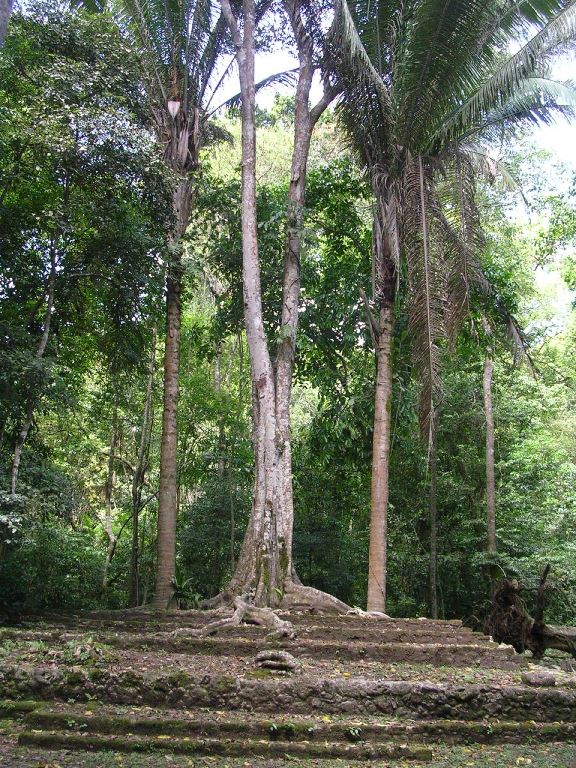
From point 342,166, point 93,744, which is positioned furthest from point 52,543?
point 342,166

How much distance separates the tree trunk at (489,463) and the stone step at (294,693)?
9199 millimetres

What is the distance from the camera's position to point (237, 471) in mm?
16312

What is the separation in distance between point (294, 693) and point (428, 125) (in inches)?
366

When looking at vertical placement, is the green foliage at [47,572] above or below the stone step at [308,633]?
above

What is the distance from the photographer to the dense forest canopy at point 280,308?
1040 cm

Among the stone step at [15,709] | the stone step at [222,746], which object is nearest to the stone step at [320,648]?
the stone step at [15,709]

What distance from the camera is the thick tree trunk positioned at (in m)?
10.6

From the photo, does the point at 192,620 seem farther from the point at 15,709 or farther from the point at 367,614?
the point at 15,709

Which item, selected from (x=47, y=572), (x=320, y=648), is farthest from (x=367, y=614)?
(x=47, y=572)

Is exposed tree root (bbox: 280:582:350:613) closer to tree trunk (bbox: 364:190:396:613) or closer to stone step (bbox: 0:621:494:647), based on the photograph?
A: tree trunk (bbox: 364:190:396:613)

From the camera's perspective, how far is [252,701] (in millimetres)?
5895

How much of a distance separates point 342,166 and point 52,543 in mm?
9360

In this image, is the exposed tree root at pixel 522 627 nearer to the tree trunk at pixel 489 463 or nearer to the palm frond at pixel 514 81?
the tree trunk at pixel 489 463

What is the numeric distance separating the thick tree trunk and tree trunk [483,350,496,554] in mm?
4003
